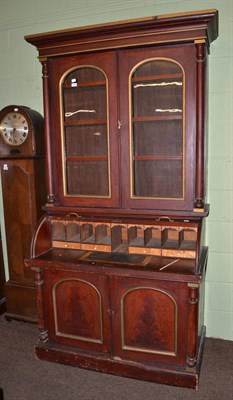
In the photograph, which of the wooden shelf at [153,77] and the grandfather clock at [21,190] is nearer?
the wooden shelf at [153,77]

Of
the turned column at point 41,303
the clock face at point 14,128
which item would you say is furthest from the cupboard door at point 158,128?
the clock face at point 14,128

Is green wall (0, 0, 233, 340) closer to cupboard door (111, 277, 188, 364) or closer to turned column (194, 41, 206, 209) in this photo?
turned column (194, 41, 206, 209)

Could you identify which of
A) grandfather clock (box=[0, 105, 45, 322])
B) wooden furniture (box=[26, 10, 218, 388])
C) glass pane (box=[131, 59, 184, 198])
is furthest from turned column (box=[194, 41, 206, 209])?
grandfather clock (box=[0, 105, 45, 322])

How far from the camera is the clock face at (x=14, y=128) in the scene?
259cm

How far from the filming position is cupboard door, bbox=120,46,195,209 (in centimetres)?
198

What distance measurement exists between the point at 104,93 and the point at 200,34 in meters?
0.66

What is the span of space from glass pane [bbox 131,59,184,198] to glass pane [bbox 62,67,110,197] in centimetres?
21

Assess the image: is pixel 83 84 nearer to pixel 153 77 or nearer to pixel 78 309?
pixel 153 77

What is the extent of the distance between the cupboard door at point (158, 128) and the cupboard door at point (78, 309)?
562 millimetres

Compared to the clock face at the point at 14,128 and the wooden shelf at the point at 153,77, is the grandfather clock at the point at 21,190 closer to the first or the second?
the clock face at the point at 14,128

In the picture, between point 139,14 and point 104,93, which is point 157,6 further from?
point 104,93

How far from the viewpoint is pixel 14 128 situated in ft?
8.62

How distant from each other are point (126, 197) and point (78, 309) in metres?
0.79

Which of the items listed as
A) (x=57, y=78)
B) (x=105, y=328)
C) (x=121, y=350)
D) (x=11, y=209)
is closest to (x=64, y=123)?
(x=57, y=78)
